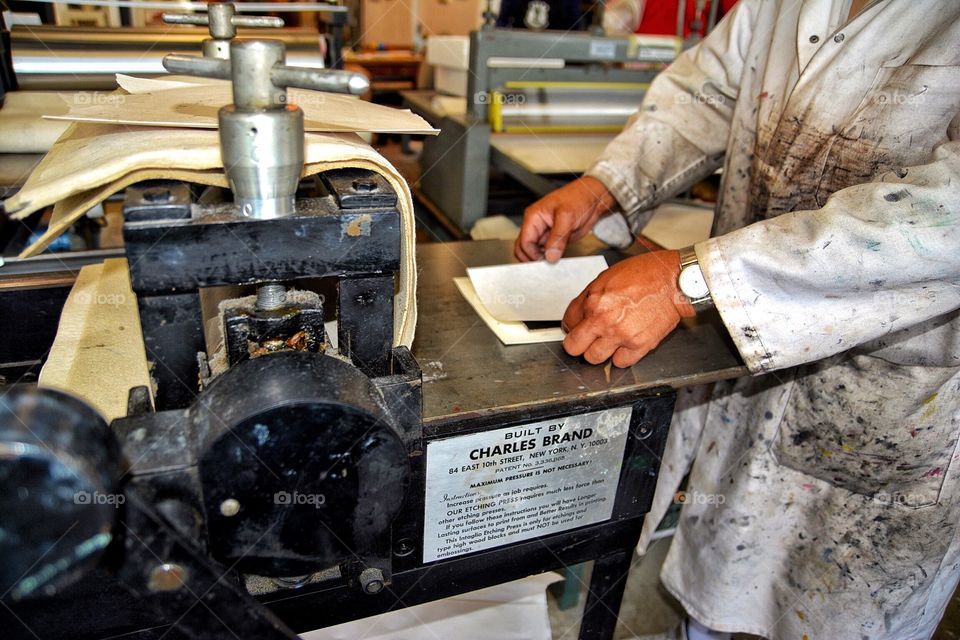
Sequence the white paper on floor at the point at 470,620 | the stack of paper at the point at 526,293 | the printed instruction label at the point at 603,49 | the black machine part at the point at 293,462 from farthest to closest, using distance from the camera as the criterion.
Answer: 1. the printed instruction label at the point at 603,49
2. the white paper on floor at the point at 470,620
3. the stack of paper at the point at 526,293
4. the black machine part at the point at 293,462

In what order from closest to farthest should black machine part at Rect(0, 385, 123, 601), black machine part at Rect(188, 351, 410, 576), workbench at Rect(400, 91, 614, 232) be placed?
black machine part at Rect(0, 385, 123, 601)
black machine part at Rect(188, 351, 410, 576)
workbench at Rect(400, 91, 614, 232)

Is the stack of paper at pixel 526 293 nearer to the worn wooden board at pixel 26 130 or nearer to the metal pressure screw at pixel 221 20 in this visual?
the metal pressure screw at pixel 221 20

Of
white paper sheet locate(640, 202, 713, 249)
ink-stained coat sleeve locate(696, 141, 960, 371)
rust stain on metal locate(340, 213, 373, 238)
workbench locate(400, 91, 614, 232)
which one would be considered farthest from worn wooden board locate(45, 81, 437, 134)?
workbench locate(400, 91, 614, 232)

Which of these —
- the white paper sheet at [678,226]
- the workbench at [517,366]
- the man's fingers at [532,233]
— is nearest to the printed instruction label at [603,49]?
the white paper sheet at [678,226]

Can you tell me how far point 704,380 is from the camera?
92 cm

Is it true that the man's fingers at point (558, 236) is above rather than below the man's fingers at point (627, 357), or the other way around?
above

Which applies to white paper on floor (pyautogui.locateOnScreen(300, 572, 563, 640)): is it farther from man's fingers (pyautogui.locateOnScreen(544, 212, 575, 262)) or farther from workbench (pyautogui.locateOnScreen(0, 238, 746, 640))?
man's fingers (pyautogui.locateOnScreen(544, 212, 575, 262))

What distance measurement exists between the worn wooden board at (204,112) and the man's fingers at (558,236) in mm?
383

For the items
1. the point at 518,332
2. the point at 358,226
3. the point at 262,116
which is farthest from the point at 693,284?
the point at 262,116

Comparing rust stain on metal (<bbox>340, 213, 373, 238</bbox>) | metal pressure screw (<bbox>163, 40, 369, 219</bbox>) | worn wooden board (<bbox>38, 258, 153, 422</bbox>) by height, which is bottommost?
worn wooden board (<bbox>38, 258, 153, 422</bbox>)

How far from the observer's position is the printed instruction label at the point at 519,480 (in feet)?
2.55

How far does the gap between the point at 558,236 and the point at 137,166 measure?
2.42 ft

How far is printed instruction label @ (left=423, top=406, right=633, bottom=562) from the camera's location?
2.55 ft

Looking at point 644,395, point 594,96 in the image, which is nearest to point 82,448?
point 644,395
